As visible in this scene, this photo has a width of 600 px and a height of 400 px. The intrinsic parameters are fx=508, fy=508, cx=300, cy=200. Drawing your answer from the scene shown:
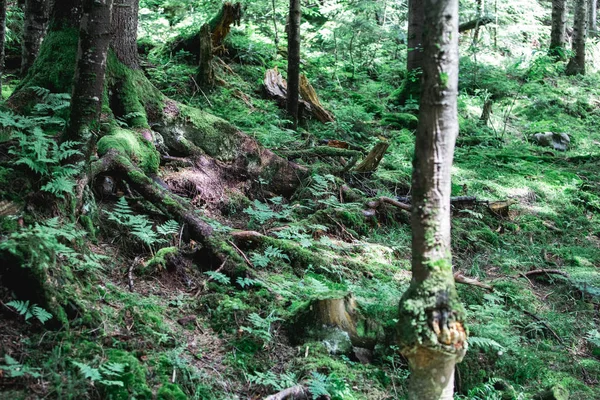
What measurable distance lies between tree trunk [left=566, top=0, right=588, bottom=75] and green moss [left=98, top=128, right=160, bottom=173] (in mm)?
17662

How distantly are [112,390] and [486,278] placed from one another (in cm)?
543

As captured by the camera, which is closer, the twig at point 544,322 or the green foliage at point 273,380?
the green foliage at point 273,380

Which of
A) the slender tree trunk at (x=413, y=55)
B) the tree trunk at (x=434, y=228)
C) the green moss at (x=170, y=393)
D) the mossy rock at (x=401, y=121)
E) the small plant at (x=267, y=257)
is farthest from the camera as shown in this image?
the slender tree trunk at (x=413, y=55)

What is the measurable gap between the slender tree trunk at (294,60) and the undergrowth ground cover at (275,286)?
366 millimetres

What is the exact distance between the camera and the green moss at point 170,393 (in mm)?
3412

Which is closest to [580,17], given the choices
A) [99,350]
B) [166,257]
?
[166,257]

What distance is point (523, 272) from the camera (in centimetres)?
737

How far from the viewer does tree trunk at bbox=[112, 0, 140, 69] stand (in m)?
7.21

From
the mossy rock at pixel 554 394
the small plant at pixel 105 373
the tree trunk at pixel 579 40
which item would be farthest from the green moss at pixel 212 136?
the tree trunk at pixel 579 40

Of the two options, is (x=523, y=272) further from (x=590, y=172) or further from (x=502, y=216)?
(x=590, y=172)

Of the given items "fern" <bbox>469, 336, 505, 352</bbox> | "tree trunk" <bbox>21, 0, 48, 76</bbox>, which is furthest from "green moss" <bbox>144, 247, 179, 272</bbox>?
"tree trunk" <bbox>21, 0, 48, 76</bbox>

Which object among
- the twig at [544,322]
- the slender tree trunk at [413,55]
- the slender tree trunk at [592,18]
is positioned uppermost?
the slender tree trunk at [592,18]

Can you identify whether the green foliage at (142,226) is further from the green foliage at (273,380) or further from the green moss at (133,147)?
the green foliage at (273,380)

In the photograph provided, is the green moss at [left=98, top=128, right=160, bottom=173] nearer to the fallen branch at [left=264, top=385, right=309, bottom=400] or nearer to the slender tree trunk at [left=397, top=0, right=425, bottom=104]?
the fallen branch at [left=264, top=385, right=309, bottom=400]
